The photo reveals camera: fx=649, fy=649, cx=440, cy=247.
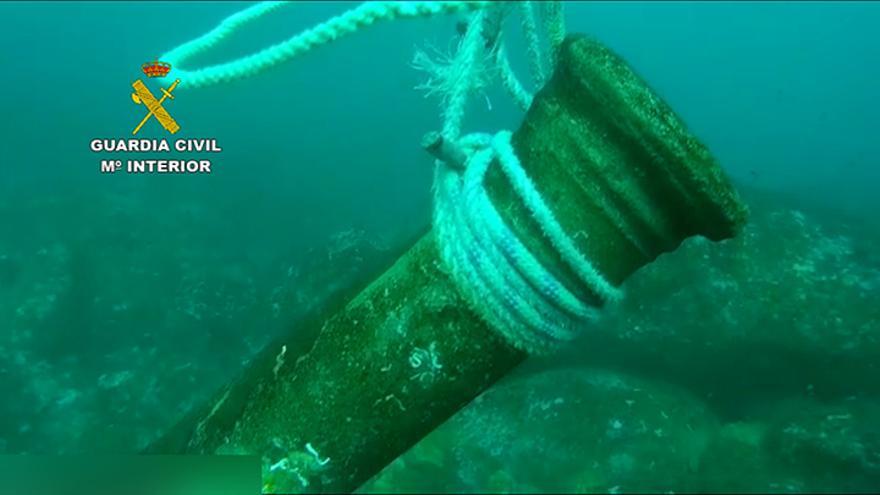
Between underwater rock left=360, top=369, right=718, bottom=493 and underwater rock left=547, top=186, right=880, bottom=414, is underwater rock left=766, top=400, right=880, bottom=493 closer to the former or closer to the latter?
underwater rock left=547, top=186, right=880, bottom=414

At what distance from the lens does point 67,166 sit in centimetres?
1366

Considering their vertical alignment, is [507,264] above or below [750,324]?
below

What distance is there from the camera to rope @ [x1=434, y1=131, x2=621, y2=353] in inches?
76.6

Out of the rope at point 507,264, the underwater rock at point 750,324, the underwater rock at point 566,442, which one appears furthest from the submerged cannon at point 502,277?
the underwater rock at point 750,324

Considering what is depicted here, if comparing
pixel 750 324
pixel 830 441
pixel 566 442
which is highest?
pixel 750 324

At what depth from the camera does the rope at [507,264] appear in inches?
76.6

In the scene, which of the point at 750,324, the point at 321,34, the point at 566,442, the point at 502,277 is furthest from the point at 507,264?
the point at 750,324

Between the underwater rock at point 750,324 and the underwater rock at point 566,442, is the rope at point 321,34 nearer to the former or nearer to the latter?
the underwater rock at point 566,442

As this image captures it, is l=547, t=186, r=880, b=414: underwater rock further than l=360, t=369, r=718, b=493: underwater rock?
Yes

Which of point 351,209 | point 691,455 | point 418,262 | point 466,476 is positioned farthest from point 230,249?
point 418,262

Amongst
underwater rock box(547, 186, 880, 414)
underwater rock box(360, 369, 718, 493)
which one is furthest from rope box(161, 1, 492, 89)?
underwater rock box(547, 186, 880, 414)

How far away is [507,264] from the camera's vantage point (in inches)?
77.0

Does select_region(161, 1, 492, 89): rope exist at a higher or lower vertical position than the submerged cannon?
higher

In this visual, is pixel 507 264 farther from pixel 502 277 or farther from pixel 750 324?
pixel 750 324
